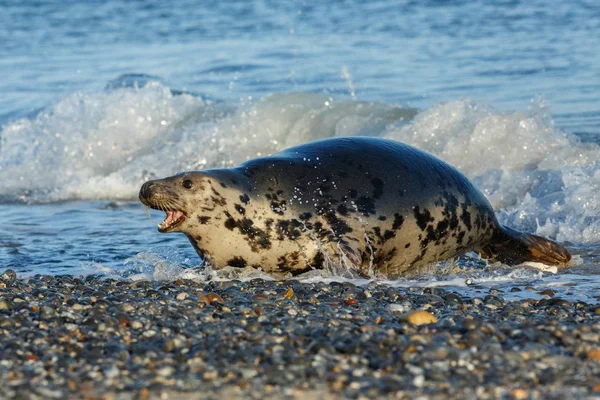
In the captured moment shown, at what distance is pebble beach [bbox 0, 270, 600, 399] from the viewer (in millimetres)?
4023

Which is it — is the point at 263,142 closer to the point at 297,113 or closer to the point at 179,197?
the point at 297,113

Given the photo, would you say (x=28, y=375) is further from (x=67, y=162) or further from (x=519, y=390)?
(x=67, y=162)

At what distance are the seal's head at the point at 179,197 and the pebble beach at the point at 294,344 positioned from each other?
0.56 meters

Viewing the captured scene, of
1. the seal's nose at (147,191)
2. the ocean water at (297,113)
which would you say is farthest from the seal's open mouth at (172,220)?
the ocean water at (297,113)

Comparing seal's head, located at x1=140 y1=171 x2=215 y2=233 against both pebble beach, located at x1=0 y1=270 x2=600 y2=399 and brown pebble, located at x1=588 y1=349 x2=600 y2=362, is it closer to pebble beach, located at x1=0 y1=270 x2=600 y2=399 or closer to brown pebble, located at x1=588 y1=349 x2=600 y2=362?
pebble beach, located at x1=0 y1=270 x2=600 y2=399

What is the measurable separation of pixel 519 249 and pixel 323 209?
5.44ft

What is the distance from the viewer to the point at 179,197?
21.7 feet

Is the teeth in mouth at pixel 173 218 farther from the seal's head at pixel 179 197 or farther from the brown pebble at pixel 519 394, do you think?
the brown pebble at pixel 519 394

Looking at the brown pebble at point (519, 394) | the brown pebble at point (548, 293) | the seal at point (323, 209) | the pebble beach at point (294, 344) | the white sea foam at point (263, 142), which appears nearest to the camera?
the brown pebble at point (519, 394)

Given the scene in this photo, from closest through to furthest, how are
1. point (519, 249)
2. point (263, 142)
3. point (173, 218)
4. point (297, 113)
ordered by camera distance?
point (173, 218) < point (519, 249) < point (263, 142) < point (297, 113)

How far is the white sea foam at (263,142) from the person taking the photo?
32.3 feet

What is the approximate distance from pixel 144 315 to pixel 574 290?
2714 millimetres

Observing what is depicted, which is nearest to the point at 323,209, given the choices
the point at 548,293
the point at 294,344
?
the point at 548,293

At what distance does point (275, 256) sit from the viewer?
22.2ft
